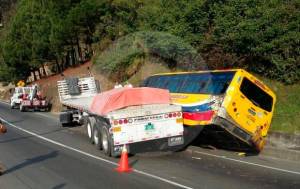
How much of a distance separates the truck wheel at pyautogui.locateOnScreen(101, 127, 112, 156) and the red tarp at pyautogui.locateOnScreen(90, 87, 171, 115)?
2.03ft

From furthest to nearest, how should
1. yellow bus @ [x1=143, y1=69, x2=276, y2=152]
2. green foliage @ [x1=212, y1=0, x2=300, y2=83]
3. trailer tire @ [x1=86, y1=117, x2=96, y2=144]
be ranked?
green foliage @ [x1=212, y1=0, x2=300, y2=83] → trailer tire @ [x1=86, y1=117, x2=96, y2=144] → yellow bus @ [x1=143, y1=69, x2=276, y2=152]

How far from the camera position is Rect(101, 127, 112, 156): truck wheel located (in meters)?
15.6

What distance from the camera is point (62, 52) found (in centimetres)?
5344

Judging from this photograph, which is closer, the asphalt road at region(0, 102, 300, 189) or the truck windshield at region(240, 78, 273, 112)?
the asphalt road at region(0, 102, 300, 189)

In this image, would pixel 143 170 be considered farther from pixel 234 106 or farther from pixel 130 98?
pixel 234 106

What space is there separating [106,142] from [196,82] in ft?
11.5

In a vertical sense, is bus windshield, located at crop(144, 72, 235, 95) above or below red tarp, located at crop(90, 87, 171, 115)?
above

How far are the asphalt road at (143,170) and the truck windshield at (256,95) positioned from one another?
1566mm

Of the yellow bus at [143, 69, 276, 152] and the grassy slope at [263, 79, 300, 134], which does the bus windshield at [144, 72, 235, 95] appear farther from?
the grassy slope at [263, 79, 300, 134]

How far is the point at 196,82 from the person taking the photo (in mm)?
16734

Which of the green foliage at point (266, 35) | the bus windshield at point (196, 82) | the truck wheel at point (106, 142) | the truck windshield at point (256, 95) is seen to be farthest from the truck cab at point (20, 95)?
the truck windshield at point (256, 95)

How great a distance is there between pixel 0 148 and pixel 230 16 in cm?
1065

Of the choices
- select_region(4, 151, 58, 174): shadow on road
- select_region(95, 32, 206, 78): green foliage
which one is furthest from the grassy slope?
select_region(4, 151, 58, 174): shadow on road

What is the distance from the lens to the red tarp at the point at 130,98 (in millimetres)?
15453
